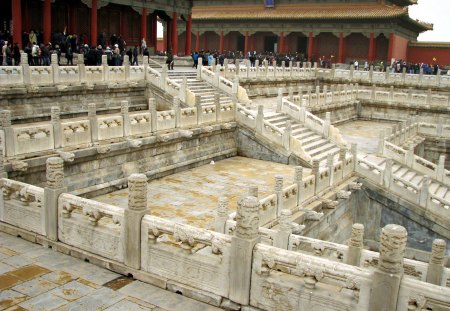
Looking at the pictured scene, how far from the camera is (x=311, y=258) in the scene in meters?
5.47

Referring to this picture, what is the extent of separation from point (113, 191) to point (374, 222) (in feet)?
28.9

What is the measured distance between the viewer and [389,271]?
4.98 meters

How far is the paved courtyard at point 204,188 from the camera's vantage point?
11.5m

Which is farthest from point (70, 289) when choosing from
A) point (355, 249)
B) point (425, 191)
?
point (425, 191)

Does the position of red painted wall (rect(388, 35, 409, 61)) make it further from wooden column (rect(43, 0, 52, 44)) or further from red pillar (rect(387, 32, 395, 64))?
wooden column (rect(43, 0, 52, 44))

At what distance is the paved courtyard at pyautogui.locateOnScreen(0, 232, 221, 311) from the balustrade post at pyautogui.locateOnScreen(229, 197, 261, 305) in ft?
1.41

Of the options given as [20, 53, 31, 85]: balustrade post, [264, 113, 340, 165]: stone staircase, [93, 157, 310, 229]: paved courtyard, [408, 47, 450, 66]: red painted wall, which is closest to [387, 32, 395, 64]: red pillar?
[408, 47, 450, 66]: red painted wall

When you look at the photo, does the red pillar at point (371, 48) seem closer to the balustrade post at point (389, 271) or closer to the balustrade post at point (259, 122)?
the balustrade post at point (259, 122)

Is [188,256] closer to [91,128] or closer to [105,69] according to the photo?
[91,128]

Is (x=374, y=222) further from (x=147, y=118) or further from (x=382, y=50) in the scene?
(x=382, y=50)

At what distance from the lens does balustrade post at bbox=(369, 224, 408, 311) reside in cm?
487

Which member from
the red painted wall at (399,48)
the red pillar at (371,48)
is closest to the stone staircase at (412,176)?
the red painted wall at (399,48)

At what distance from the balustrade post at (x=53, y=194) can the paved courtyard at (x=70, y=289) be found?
43 centimetres

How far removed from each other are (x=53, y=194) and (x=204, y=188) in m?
6.71
